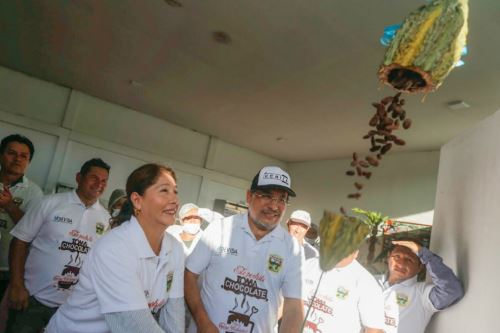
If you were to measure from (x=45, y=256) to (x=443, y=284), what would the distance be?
263 centimetres

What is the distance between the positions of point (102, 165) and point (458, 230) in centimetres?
263

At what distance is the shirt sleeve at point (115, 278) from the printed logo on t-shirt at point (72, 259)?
1.34m

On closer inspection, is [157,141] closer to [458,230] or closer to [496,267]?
[458,230]

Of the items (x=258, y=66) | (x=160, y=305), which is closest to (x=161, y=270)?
(x=160, y=305)

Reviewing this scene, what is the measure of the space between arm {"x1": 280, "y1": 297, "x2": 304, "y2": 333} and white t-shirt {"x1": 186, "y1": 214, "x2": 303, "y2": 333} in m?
0.04

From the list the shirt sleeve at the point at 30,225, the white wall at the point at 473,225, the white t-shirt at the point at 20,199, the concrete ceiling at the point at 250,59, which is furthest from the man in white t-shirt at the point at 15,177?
the white wall at the point at 473,225

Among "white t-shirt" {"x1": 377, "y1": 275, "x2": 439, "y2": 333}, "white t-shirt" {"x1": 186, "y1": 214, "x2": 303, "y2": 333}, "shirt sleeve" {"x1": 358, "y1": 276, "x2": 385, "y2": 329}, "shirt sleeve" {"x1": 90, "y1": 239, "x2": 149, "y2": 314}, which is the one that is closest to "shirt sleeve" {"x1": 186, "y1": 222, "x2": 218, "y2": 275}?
"white t-shirt" {"x1": 186, "y1": 214, "x2": 303, "y2": 333}

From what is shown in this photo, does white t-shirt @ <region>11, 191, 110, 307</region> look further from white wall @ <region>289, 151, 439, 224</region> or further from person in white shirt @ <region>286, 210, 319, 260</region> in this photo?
white wall @ <region>289, 151, 439, 224</region>

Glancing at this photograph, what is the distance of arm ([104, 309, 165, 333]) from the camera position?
154 cm

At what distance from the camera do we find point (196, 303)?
2.09 m

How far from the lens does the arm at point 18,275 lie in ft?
8.77

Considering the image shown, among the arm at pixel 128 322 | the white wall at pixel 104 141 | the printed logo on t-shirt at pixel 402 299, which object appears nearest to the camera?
the arm at pixel 128 322

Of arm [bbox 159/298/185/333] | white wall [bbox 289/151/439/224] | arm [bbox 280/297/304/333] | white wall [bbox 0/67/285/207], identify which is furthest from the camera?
white wall [bbox 289/151/439/224]

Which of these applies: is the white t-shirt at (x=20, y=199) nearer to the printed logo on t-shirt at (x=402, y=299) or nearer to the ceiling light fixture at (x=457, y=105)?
the printed logo on t-shirt at (x=402, y=299)
